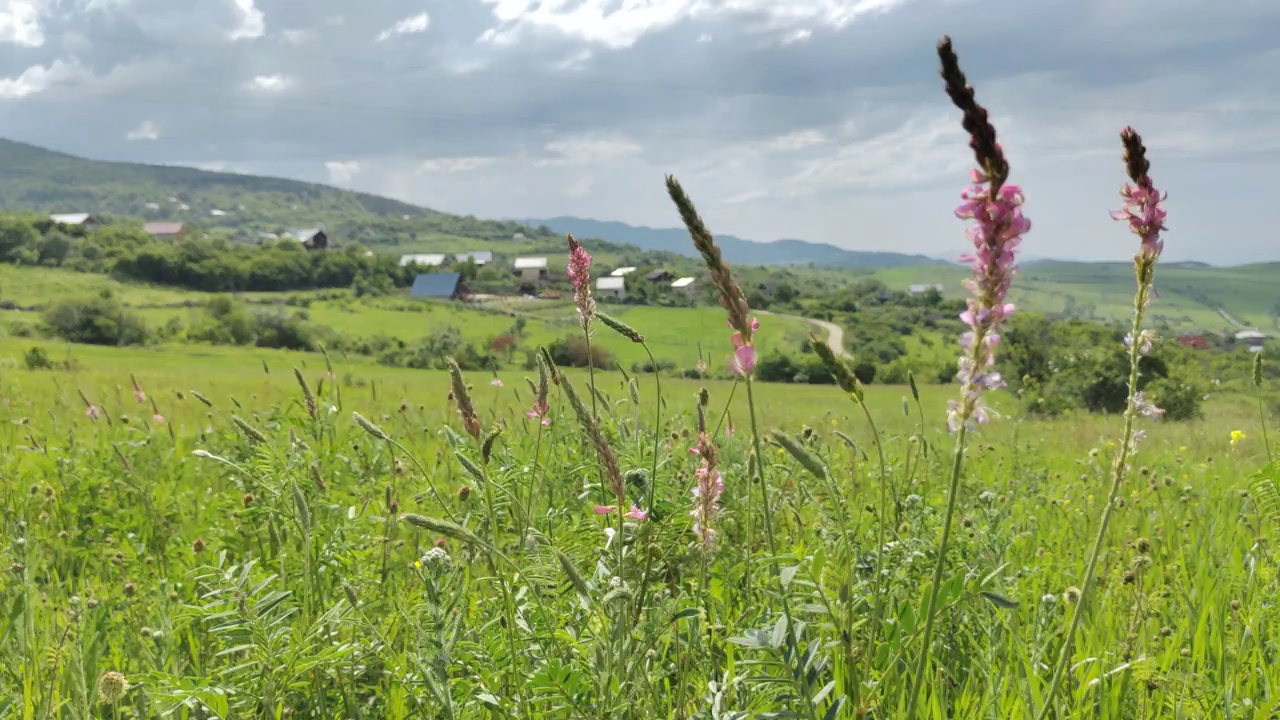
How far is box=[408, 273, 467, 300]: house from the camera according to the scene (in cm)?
13600

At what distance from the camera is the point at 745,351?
64.1 inches

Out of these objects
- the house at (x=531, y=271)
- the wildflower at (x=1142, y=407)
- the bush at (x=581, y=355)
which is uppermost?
the house at (x=531, y=271)

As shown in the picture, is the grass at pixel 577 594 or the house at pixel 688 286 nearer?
the grass at pixel 577 594

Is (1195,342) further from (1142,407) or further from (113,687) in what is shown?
(113,687)

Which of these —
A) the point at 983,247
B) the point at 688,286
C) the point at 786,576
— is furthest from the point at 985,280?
the point at 688,286

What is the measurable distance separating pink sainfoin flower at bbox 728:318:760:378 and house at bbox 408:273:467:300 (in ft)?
448

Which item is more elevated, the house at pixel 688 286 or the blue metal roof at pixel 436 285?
the house at pixel 688 286

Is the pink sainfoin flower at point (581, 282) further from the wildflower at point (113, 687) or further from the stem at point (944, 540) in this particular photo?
the wildflower at point (113, 687)

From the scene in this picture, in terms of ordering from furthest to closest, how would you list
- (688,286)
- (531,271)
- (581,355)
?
(531,271), (688,286), (581,355)

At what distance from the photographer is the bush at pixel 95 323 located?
70.1 meters

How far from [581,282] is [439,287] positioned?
14240cm

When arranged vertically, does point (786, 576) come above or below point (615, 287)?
below

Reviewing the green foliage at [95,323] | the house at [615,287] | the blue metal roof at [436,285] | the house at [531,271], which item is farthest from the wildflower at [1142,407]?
the blue metal roof at [436,285]

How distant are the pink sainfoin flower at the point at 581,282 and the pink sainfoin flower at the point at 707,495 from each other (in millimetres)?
660
